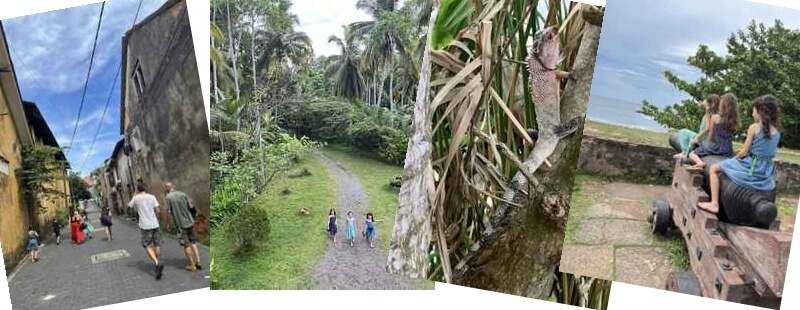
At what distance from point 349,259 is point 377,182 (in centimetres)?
70

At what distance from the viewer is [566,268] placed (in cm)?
461

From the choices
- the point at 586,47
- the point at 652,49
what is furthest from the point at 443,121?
the point at 652,49

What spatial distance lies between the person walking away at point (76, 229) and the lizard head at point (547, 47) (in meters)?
3.34

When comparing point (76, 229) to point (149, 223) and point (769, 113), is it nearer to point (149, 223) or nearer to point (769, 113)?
point (149, 223)

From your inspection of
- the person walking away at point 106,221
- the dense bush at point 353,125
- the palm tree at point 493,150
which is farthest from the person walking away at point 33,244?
the palm tree at point 493,150

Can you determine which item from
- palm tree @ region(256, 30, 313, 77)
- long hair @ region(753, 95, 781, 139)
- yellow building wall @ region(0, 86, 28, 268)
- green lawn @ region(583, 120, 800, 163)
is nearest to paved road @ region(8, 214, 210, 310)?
yellow building wall @ region(0, 86, 28, 268)

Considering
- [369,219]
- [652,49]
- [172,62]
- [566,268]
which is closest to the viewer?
[652,49]

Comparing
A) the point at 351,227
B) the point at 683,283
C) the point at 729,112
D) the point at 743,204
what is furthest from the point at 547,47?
the point at 351,227

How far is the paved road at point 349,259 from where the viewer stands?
18.9ft

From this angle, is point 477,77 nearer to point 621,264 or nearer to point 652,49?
point 652,49

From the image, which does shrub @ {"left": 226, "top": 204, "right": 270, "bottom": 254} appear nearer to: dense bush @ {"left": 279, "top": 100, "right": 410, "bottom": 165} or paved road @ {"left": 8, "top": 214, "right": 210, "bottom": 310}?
paved road @ {"left": 8, "top": 214, "right": 210, "bottom": 310}

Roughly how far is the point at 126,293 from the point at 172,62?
1.71m

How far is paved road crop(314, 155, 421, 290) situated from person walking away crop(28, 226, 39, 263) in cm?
215

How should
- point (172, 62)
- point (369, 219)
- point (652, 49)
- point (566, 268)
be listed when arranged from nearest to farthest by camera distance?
point (652, 49) → point (566, 268) → point (172, 62) → point (369, 219)
